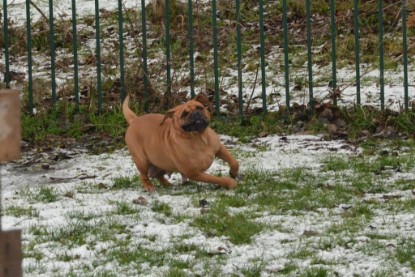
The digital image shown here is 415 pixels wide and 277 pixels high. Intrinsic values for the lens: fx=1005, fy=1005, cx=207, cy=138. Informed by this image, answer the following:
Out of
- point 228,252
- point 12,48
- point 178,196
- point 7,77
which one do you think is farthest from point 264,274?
point 12,48

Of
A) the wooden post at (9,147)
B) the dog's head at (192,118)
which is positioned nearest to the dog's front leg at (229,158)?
the dog's head at (192,118)

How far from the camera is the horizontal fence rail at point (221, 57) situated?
976 cm

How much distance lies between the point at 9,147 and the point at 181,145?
4179 mm

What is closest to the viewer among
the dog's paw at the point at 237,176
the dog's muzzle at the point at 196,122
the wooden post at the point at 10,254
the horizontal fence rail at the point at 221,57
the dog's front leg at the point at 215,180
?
the wooden post at the point at 10,254

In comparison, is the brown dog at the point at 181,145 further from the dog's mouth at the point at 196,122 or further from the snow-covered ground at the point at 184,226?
the snow-covered ground at the point at 184,226

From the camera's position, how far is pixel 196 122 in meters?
7.03

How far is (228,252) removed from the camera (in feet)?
18.5

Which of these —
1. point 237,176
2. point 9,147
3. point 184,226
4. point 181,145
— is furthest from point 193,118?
point 9,147

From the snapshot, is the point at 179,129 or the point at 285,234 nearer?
the point at 285,234

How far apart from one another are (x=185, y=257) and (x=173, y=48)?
22.4 ft

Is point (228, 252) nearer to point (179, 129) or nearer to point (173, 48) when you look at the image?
point (179, 129)

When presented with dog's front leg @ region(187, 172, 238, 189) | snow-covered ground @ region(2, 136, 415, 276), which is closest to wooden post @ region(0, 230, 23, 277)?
snow-covered ground @ region(2, 136, 415, 276)

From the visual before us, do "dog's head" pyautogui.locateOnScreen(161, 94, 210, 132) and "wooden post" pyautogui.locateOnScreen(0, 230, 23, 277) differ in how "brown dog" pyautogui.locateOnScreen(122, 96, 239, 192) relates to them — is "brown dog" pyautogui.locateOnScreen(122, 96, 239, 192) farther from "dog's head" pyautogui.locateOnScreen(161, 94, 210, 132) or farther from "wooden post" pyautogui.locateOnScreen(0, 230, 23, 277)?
"wooden post" pyautogui.locateOnScreen(0, 230, 23, 277)

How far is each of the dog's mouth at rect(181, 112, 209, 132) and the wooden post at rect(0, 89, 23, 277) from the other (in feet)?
13.1
